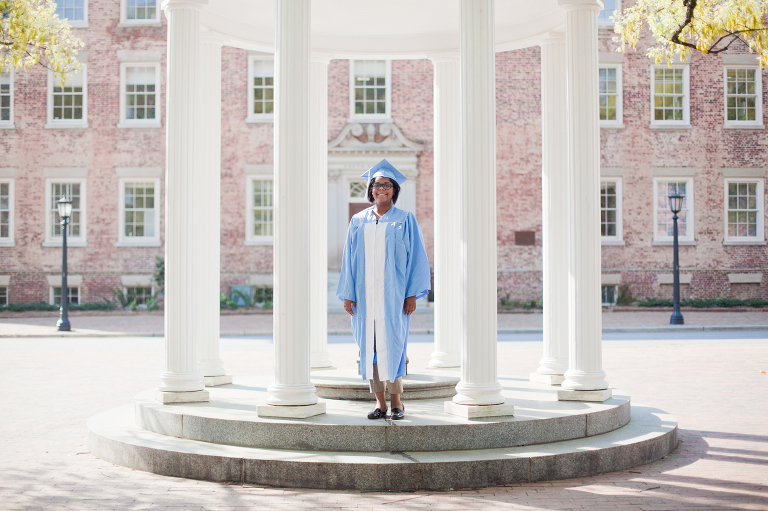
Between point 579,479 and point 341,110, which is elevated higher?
point 341,110

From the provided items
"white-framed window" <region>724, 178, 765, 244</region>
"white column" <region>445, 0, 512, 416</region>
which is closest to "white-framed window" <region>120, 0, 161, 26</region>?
"white-framed window" <region>724, 178, 765, 244</region>

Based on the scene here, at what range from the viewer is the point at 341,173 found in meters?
27.9

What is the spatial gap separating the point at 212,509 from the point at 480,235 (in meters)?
3.12

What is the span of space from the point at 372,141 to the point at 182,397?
845 inches

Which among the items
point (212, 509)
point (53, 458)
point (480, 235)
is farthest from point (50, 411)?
point (480, 235)

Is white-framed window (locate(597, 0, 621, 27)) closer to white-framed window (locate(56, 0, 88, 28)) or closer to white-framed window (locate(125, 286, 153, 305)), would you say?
white-framed window (locate(56, 0, 88, 28))

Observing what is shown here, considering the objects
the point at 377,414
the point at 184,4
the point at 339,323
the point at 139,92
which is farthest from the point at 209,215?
the point at 139,92

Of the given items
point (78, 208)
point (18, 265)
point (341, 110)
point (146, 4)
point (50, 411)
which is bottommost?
point (50, 411)

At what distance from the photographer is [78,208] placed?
28.2 meters

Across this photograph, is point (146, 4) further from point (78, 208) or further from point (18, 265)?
point (18, 265)

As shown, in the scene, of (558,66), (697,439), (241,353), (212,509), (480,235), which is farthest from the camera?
(241,353)

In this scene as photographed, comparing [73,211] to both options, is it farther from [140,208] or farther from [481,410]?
[481,410]

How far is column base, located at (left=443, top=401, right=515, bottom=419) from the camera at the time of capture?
257 inches

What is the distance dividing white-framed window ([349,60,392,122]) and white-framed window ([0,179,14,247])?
12.9 metres
